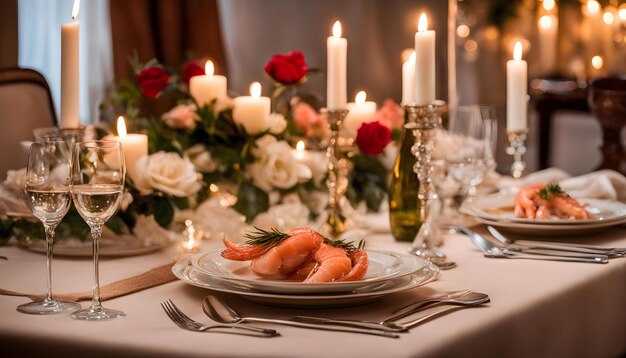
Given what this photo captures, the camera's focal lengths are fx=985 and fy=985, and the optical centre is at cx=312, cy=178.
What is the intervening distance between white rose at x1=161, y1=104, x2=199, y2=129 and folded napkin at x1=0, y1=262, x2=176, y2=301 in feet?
1.49

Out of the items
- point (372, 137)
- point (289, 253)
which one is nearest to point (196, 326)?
point (289, 253)

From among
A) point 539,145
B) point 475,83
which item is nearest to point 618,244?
point 539,145

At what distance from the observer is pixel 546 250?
167 centimetres

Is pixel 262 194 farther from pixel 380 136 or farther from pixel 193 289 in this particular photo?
pixel 193 289

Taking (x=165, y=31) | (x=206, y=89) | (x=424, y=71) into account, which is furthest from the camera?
(x=165, y=31)

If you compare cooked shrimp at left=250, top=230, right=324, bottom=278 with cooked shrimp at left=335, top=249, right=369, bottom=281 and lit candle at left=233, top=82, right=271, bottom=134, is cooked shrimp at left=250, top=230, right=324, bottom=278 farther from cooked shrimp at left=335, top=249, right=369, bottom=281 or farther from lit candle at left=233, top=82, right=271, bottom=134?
lit candle at left=233, top=82, right=271, bottom=134

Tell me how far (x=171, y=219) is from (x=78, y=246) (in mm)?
159

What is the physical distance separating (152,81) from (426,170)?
1.90 ft

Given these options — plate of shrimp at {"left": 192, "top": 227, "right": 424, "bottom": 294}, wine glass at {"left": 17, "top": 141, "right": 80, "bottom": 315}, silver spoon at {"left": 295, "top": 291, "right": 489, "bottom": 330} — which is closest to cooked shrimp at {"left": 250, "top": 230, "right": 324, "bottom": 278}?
plate of shrimp at {"left": 192, "top": 227, "right": 424, "bottom": 294}

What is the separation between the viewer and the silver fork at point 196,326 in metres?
1.12

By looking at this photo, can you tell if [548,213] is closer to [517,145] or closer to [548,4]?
[517,145]

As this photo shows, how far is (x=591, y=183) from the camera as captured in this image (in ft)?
6.92

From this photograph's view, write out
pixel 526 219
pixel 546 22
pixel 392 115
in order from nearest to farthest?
pixel 526 219, pixel 392 115, pixel 546 22

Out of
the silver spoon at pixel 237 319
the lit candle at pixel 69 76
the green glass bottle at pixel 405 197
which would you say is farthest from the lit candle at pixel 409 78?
the silver spoon at pixel 237 319
